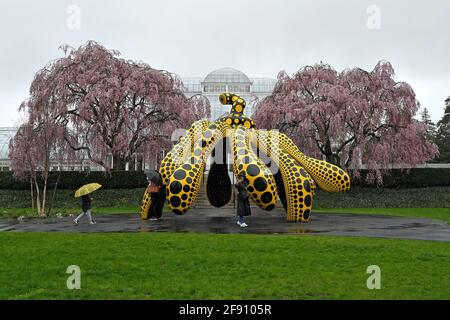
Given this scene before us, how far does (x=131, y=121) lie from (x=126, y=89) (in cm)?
209

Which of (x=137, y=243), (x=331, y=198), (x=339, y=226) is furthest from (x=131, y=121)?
(x=137, y=243)

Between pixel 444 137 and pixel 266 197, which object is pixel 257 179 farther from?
pixel 444 137

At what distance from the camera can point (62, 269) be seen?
809 cm

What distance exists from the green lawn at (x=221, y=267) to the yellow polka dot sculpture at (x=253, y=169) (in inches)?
138

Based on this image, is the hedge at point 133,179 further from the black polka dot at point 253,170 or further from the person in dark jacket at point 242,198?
the person in dark jacket at point 242,198

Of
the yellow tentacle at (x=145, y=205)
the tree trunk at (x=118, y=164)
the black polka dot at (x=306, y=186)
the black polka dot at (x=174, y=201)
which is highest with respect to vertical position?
the tree trunk at (x=118, y=164)

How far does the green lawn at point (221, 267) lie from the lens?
6.60 m

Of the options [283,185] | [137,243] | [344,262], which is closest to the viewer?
[344,262]

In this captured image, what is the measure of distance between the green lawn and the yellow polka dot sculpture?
3503mm

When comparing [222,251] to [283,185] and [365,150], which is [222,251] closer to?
[283,185]

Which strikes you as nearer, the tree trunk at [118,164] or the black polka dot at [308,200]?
the black polka dot at [308,200]

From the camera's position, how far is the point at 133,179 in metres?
32.1

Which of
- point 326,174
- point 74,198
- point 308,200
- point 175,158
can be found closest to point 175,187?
point 175,158

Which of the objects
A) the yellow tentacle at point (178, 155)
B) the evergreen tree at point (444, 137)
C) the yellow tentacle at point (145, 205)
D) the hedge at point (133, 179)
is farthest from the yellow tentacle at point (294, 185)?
the evergreen tree at point (444, 137)
